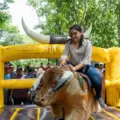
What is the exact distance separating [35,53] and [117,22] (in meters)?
9.47

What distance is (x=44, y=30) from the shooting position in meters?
22.3

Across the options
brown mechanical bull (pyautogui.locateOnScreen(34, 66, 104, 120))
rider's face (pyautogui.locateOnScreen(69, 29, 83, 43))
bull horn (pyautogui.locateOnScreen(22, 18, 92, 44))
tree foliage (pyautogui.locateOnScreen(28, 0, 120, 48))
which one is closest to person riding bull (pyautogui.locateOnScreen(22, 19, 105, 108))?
rider's face (pyautogui.locateOnScreen(69, 29, 83, 43))

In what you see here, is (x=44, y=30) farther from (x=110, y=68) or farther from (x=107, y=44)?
(x=110, y=68)

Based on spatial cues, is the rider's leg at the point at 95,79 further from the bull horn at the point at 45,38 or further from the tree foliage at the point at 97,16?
the tree foliage at the point at 97,16

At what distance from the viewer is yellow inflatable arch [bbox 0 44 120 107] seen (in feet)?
22.5

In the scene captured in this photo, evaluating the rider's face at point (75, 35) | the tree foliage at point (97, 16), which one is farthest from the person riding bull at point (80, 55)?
the tree foliage at point (97, 16)

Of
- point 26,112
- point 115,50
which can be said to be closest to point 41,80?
point 26,112

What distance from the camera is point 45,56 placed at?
22.8 feet

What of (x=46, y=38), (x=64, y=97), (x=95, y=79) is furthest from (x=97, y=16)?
(x=64, y=97)

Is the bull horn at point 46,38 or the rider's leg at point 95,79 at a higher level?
the bull horn at point 46,38

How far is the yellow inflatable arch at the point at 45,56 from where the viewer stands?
6.86 metres

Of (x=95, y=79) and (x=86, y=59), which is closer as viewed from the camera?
(x=86, y=59)

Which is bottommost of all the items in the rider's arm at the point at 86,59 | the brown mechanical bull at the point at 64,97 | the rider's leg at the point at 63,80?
the brown mechanical bull at the point at 64,97

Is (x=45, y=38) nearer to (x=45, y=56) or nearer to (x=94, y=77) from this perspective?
(x=45, y=56)
